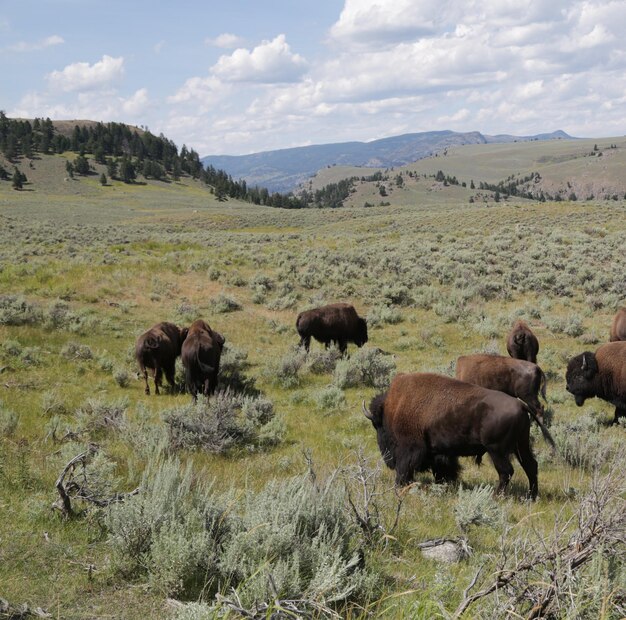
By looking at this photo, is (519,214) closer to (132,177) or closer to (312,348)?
(312,348)

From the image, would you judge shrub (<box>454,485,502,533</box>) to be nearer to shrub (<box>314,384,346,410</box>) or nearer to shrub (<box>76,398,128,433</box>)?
shrub (<box>76,398,128,433</box>)

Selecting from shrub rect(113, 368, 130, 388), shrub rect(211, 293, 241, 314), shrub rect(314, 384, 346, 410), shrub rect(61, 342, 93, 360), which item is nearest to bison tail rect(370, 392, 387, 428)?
shrub rect(314, 384, 346, 410)

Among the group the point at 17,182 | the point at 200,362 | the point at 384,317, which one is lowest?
the point at 384,317

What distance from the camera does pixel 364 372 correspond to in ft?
40.2

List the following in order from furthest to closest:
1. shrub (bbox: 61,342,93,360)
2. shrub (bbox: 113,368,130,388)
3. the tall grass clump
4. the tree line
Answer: the tree line → shrub (bbox: 61,342,93,360) → shrub (bbox: 113,368,130,388) → the tall grass clump

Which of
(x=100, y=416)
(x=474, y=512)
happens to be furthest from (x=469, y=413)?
(x=100, y=416)

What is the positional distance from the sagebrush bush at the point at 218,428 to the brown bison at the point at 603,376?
5479 mm

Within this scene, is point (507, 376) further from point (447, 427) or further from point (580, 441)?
point (447, 427)

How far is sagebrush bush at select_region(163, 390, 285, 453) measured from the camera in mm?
7305

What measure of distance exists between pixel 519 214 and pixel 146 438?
44.3 meters

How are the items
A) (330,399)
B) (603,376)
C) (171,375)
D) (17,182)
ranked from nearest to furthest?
(603,376) → (330,399) → (171,375) → (17,182)

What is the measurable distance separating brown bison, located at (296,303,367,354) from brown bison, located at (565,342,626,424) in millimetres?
6505

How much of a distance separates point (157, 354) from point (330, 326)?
5277 millimetres

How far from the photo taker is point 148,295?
1888 centimetres
